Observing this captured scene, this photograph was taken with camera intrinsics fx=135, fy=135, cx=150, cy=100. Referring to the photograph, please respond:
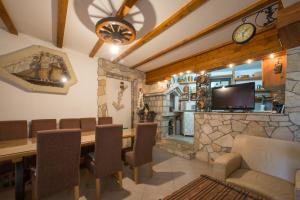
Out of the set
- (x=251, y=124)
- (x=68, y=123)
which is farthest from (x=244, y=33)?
(x=68, y=123)

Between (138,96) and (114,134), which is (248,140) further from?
(138,96)

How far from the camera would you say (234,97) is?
110 inches

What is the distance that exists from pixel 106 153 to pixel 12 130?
1857mm

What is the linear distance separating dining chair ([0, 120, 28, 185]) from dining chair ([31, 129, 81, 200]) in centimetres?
92

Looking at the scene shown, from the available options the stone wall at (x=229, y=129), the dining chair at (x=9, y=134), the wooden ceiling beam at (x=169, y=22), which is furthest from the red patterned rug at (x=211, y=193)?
the dining chair at (x=9, y=134)

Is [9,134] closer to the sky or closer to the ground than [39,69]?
closer to the ground

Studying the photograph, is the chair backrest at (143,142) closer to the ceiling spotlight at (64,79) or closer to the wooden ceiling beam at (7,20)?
the ceiling spotlight at (64,79)

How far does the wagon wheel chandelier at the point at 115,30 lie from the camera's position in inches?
70.0

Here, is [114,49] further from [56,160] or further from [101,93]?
[56,160]

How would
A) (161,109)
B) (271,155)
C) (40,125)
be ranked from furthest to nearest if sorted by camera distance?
(161,109), (40,125), (271,155)

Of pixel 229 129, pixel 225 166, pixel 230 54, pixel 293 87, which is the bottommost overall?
pixel 225 166

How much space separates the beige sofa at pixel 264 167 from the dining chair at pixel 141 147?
41.3 inches

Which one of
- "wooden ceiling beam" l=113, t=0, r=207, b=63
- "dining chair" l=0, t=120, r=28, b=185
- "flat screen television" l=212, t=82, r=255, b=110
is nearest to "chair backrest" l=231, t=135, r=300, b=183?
"flat screen television" l=212, t=82, r=255, b=110

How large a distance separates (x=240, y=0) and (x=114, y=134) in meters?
2.44
